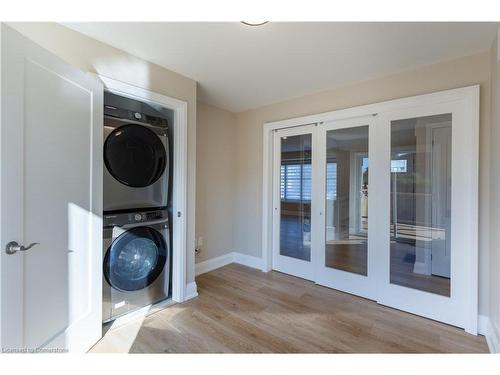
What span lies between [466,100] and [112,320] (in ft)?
11.9

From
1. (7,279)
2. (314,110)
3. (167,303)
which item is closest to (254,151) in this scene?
(314,110)

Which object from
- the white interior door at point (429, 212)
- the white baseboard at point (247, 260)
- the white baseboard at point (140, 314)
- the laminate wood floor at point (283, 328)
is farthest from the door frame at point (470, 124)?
the white baseboard at point (140, 314)

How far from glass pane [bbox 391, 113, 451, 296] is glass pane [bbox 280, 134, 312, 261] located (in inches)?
39.8

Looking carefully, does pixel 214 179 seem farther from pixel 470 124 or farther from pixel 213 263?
pixel 470 124

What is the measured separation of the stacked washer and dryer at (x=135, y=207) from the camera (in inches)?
80.2

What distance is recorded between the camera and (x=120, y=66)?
2031 mm

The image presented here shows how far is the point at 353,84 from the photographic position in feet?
8.79

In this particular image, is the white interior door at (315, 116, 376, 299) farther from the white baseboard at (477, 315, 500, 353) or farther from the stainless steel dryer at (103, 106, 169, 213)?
the stainless steel dryer at (103, 106, 169, 213)

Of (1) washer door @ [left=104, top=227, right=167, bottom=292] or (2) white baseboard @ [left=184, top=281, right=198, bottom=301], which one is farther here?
(2) white baseboard @ [left=184, top=281, right=198, bottom=301]

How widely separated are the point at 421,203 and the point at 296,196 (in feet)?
4.64

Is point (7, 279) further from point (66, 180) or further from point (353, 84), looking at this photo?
point (353, 84)

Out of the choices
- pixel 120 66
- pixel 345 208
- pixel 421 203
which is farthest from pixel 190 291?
pixel 421 203

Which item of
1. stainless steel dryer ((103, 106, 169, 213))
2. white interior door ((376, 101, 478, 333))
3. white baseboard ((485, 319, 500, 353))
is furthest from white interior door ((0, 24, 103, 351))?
white baseboard ((485, 319, 500, 353))

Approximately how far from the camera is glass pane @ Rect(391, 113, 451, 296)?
2.20 m
